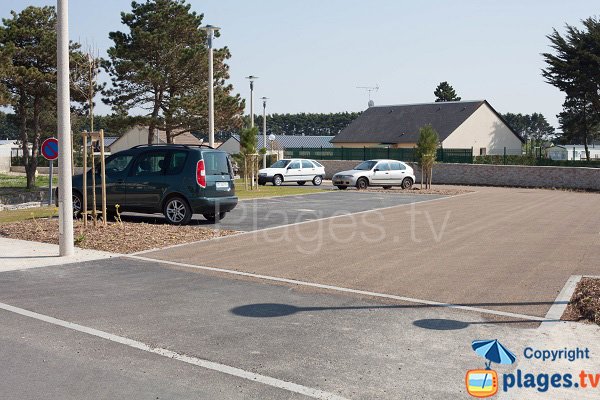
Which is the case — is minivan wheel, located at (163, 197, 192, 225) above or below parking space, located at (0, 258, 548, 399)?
above

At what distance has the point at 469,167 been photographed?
41156 millimetres

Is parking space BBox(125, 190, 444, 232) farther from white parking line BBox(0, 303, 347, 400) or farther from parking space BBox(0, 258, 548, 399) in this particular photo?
white parking line BBox(0, 303, 347, 400)

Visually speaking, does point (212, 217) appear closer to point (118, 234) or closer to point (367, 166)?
point (118, 234)

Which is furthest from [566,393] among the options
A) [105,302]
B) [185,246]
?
[185,246]

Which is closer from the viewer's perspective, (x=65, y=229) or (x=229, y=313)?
(x=229, y=313)

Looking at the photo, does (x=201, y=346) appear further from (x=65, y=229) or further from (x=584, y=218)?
(x=584, y=218)

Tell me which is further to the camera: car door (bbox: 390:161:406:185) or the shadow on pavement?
car door (bbox: 390:161:406:185)

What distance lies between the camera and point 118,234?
1315 cm

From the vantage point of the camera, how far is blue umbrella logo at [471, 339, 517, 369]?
554cm

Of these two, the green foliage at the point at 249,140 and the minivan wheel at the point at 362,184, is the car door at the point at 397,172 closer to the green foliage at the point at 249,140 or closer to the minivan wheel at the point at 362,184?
the minivan wheel at the point at 362,184

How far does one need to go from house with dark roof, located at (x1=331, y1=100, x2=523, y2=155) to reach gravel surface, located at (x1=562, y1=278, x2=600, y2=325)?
2035 inches

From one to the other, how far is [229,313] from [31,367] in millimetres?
2358

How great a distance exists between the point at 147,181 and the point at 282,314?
8.80m

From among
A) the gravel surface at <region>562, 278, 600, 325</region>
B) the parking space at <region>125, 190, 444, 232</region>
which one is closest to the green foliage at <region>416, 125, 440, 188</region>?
the parking space at <region>125, 190, 444, 232</region>
